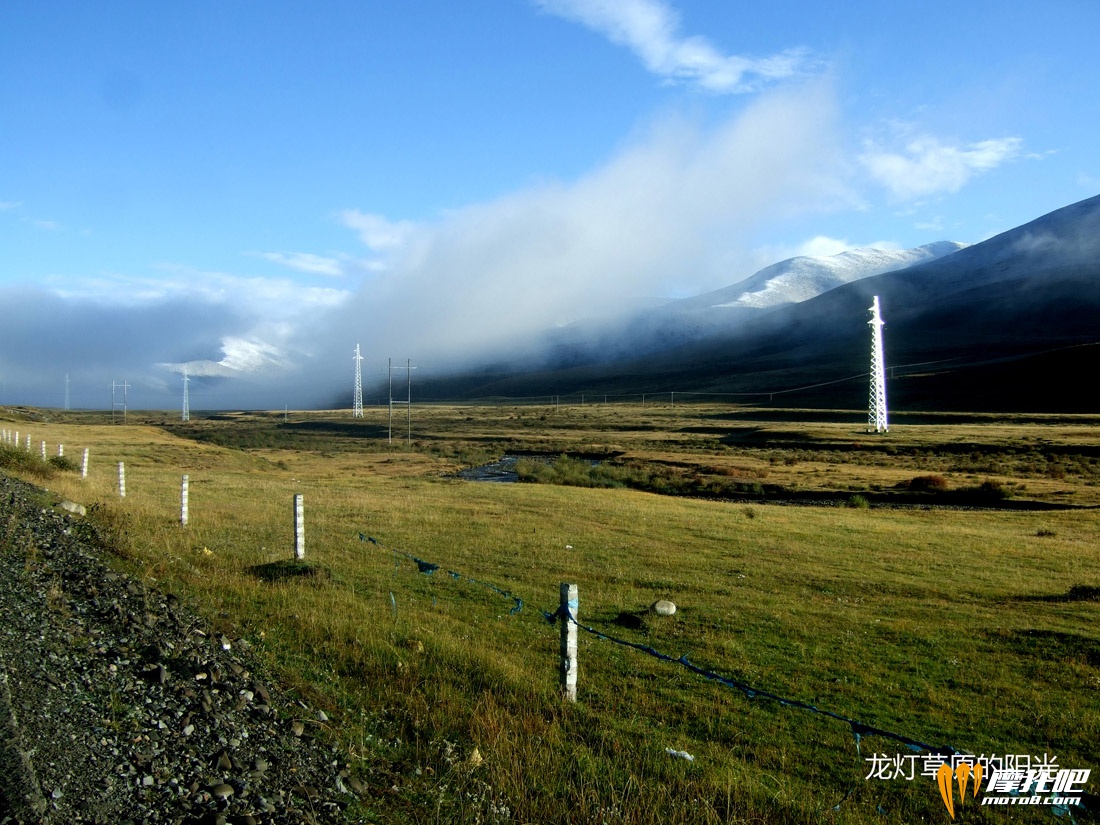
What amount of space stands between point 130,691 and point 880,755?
24.6 feet

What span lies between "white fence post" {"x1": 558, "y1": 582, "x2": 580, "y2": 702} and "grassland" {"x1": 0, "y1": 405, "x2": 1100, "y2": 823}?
0.64 ft

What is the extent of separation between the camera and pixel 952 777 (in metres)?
7.44

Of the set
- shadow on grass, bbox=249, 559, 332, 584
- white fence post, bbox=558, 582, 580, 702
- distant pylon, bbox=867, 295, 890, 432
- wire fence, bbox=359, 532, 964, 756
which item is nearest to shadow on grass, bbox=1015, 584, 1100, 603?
wire fence, bbox=359, 532, 964, 756

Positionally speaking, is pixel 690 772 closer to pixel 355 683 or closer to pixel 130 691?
pixel 355 683

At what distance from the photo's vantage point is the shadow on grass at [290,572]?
13.6 meters

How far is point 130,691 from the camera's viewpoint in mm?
6180

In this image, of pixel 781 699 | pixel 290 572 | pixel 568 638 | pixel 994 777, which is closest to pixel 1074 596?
A: pixel 994 777

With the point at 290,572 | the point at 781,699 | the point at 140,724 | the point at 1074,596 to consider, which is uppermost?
the point at 140,724

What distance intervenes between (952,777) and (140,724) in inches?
279

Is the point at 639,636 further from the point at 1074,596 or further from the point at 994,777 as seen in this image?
the point at 1074,596

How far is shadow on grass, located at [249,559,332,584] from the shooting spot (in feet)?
44.7

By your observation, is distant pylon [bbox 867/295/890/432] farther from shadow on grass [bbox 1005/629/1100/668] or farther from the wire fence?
the wire fence

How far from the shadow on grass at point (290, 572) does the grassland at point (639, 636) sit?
0.06 m

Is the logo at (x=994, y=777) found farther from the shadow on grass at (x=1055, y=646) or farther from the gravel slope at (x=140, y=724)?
the gravel slope at (x=140, y=724)
